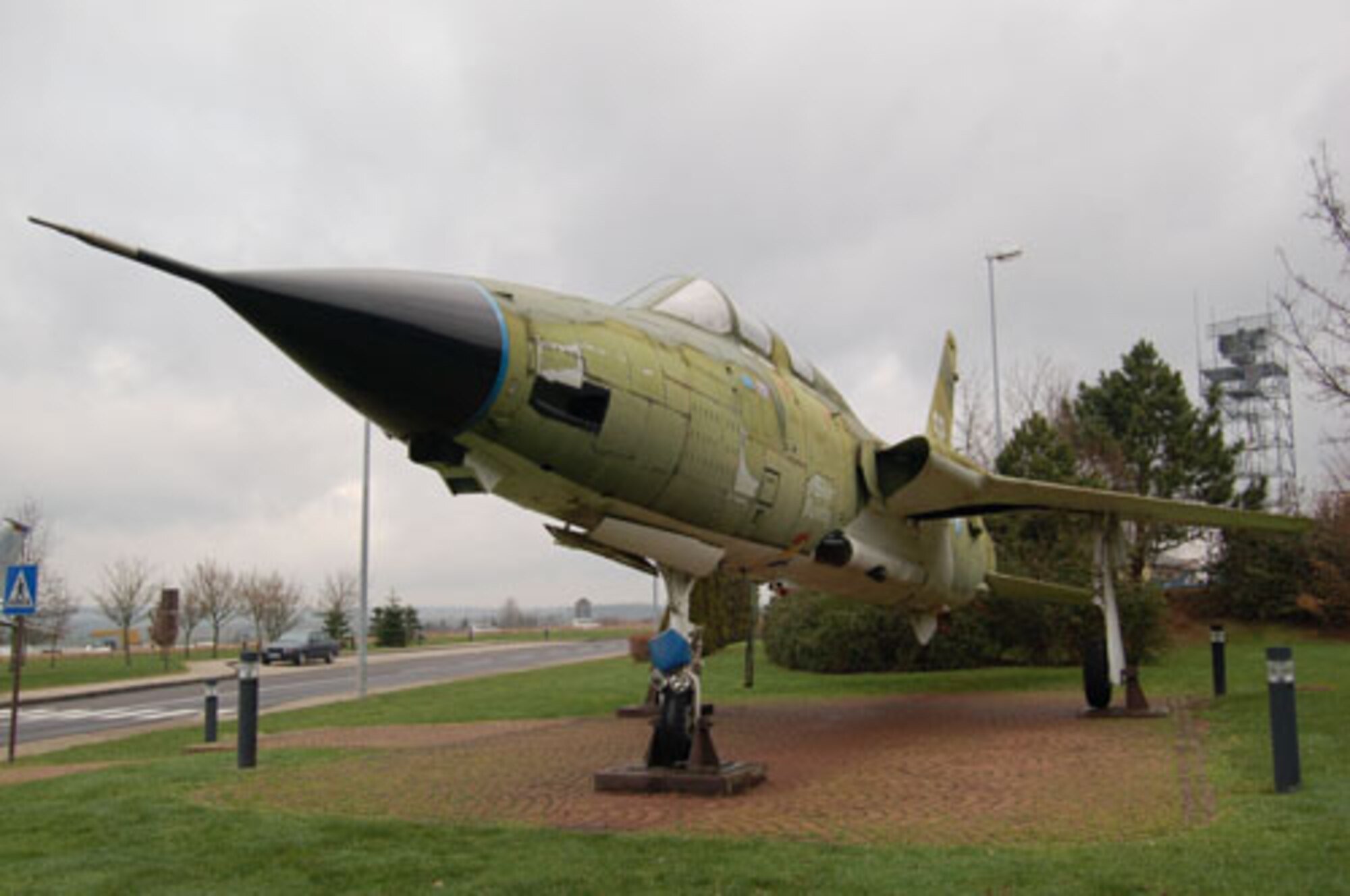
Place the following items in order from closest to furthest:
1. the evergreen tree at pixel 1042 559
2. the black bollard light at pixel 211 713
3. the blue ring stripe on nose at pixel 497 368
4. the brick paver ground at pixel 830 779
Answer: the blue ring stripe on nose at pixel 497 368, the brick paver ground at pixel 830 779, the black bollard light at pixel 211 713, the evergreen tree at pixel 1042 559

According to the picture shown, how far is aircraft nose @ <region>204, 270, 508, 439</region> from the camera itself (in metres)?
5.55

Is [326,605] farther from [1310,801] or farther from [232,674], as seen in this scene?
[1310,801]

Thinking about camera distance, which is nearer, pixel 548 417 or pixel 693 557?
pixel 548 417

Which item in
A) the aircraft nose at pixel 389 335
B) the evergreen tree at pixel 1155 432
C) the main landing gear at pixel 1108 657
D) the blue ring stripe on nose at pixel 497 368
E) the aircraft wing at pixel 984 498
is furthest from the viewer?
the evergreen tree at pixel 1155 432

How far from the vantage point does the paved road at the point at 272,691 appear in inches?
819

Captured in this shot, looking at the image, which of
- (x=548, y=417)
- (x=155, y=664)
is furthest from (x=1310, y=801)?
(x=155, y=664)

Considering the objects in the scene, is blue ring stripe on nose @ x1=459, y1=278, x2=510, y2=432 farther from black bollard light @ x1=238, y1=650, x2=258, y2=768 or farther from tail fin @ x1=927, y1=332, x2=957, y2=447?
tail fin @ x1=927, y1=332, x2=957, y2=447

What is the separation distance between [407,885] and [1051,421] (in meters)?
39.0

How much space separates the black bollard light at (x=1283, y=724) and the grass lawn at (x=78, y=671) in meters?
32.7

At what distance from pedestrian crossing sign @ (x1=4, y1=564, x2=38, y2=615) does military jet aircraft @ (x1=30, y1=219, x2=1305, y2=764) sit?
9.52m

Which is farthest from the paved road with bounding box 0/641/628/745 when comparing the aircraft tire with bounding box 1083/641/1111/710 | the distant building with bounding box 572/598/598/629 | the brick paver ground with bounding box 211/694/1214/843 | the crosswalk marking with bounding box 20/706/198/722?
the distant building with bounding box 572/598/598/629

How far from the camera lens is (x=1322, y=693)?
45.7 feet

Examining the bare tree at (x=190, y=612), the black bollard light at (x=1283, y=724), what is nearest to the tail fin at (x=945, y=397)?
the black bollard light at (x=1283, y=724)

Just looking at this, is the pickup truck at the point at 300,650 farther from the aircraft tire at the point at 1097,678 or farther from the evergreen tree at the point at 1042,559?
the aircraft tire at the point at 1097,678
